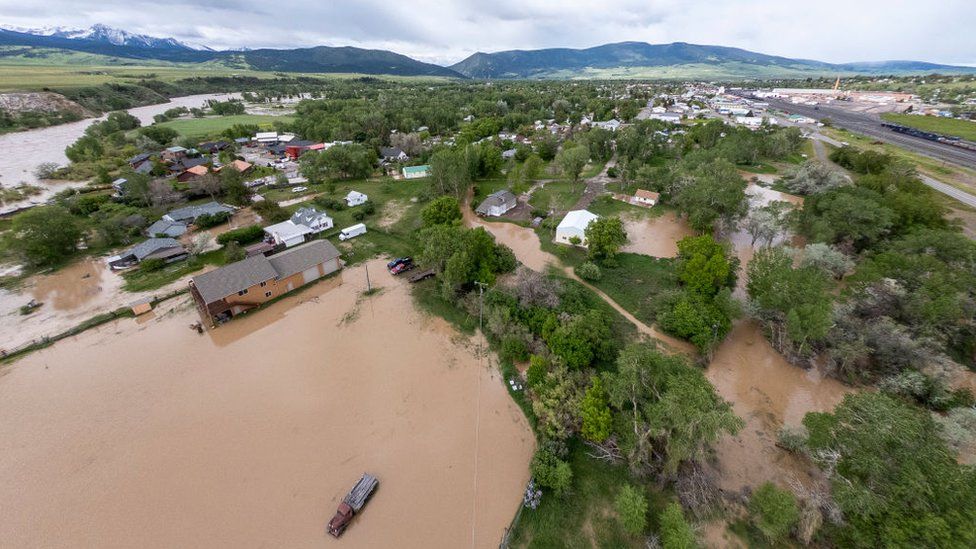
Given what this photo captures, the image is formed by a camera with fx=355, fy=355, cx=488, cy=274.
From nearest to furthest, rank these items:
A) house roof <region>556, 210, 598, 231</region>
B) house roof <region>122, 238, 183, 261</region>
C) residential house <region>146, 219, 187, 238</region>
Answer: house roof <region>122, 238, 183, 261</region>, house roof <region>556, 210, 598, 231</region>, residential house <region>146, 219, 187, 238</region>

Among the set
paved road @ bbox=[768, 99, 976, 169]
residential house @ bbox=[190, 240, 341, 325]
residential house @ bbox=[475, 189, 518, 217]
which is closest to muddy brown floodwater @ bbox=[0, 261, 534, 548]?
residential house @ bbox=[190, 240, 341, 325]

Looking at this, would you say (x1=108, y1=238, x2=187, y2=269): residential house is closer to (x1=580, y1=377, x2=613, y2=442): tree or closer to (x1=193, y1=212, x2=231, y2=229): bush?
(x1=193, y1=212, x2=231, y2=229): bush

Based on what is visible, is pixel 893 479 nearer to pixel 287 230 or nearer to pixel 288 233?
pixel 288 233

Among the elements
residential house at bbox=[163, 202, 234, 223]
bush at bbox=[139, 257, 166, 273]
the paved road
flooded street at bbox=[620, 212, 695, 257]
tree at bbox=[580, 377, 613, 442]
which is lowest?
tree at bbox=[580, 377, 613, 442]

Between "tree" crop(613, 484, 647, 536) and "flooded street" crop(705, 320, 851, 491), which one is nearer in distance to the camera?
"tree" crop(613, 484, 647, 536)

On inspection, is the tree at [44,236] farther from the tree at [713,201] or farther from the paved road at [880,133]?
the paved road at [880,133]

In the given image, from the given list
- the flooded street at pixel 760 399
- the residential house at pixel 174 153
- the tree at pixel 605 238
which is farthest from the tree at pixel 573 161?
the residential house at pixel 174 153
